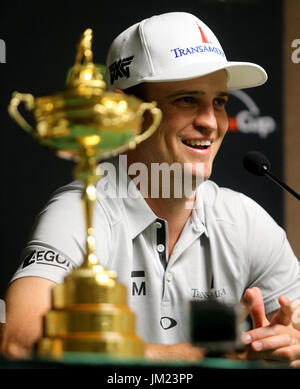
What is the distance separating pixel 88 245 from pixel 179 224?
85 centimetres

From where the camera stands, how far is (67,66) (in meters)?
2.11

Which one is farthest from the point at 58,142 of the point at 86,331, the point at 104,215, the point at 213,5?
the point at 213,5

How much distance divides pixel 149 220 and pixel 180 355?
21.8 inches

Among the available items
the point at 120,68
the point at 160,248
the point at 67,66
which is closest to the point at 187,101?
the point at 120,68

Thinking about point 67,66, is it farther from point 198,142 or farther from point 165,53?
point 165,53

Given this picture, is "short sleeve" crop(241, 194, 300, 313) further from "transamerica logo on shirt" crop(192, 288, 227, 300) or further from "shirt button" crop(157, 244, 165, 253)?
"shirt button" crop(157, 244, 165, 253)

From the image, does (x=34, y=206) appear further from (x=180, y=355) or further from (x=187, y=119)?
(x=180, y=355)

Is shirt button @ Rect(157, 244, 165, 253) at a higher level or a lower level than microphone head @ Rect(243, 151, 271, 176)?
lower

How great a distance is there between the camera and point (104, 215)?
1.54 m

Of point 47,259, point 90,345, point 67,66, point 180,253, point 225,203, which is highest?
point 67,66

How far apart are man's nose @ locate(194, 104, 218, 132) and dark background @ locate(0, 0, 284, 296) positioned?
2.18 ft

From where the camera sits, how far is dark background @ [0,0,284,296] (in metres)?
2.02

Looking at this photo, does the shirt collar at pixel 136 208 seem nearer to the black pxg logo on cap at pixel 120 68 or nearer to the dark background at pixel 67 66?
the black pxg logo on cap at pixel 120 68

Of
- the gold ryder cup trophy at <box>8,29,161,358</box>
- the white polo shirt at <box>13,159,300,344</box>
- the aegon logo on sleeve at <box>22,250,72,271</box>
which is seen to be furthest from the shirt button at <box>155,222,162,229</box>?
the gold ryder cup trophy at <box>8,29,161,358</box>
